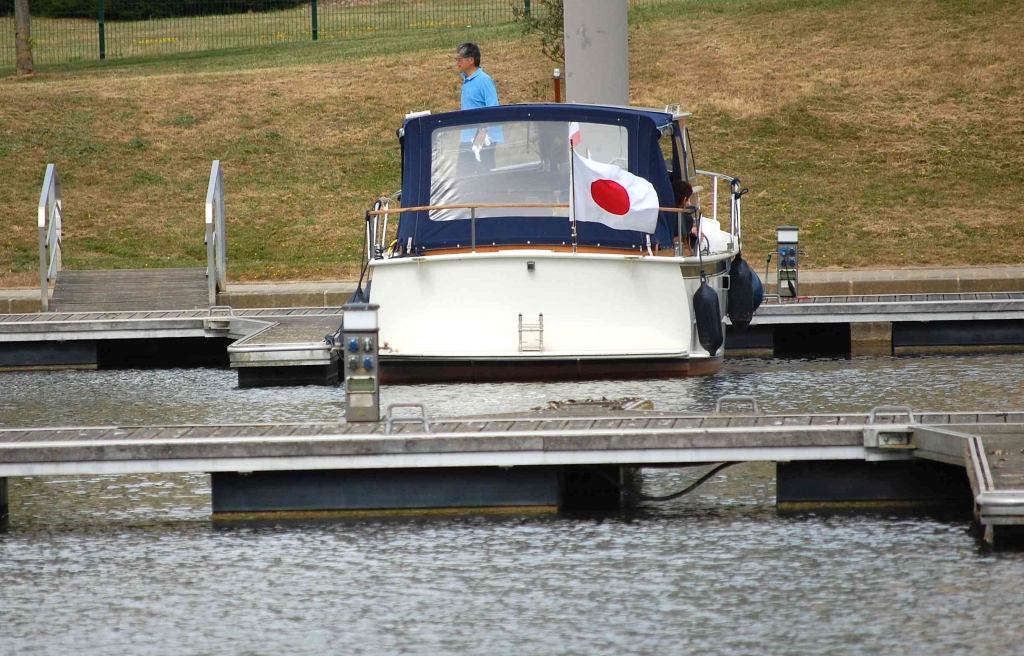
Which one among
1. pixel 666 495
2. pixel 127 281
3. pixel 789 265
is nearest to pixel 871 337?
pixel 789 265

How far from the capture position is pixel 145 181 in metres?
27.0

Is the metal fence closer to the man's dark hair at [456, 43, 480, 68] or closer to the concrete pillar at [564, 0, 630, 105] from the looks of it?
the concrete pillar at [564, 0, 630, 105]

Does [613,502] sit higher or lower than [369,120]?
lower

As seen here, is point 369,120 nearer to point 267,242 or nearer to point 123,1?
point 267,242

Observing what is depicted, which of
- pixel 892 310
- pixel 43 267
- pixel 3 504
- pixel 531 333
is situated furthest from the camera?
pixel 43 267

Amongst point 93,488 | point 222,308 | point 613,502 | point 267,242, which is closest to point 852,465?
point 613,502

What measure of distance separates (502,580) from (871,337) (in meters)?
9.30

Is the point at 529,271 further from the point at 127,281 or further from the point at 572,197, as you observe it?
the point at 127,281

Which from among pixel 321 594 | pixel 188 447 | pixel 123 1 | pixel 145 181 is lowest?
pixel 321 594

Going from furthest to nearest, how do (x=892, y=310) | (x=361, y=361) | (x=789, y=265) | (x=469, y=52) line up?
(x=789, y=265), (x=892, y=310), (x=469, y=52), (x=361, y=361)

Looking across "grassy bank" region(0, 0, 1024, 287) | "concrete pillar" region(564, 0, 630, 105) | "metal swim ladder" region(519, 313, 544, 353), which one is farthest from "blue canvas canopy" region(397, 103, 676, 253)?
"grassy bank" region(0, 0, 1024, 287)

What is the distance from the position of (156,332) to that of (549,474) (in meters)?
7.79

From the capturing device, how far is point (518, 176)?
45.1ft

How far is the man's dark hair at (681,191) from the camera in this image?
1449 cm
